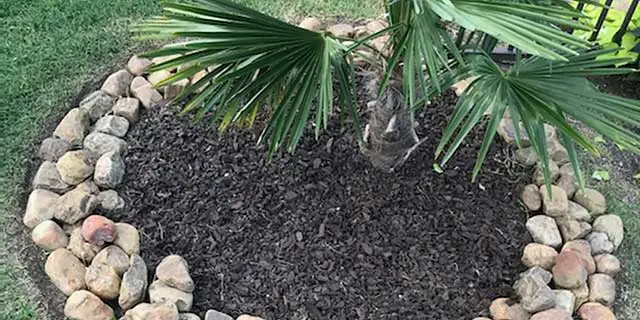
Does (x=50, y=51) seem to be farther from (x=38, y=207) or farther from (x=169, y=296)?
(x=169, y=296)

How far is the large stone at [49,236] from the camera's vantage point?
207cm

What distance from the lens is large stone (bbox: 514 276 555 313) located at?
198 cm

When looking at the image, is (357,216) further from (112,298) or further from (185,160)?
(112,298)

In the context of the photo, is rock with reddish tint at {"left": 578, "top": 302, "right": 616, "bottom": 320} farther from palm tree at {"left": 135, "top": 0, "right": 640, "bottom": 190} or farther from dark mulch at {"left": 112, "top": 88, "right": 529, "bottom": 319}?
palm tree at {"left": 135, "top": 0, "right": 640, "bottom": 190}

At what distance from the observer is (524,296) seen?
201cm

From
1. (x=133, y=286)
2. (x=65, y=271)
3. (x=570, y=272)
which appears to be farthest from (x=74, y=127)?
(x=570, y=272)

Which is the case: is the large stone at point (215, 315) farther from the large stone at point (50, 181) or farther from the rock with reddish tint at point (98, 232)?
the large stone at point (50, 181)

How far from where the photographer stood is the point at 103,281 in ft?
6.45

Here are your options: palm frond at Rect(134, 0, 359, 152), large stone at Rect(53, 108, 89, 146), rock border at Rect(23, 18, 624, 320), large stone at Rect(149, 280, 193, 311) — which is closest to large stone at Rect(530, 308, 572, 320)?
rock border at Rect(23, 18, 624, 320)

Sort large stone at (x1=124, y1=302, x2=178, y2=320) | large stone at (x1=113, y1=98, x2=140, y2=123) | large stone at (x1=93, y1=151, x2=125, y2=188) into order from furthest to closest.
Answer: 1. large stone at (x1=113, y1=98, x2=140, y2=123)
2. large stone at (x1=93, y1=151, x2=125, y2=188)
3. large stone at (x1=124, y1=302, x2=178, y2=320)

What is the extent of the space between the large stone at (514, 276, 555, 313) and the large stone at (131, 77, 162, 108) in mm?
1426

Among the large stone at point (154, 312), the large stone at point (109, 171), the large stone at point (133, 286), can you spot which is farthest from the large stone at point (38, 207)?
the large stone at point (154, 312)

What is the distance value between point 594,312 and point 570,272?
0.13 m

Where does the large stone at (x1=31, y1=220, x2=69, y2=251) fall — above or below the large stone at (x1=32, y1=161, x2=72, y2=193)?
below
